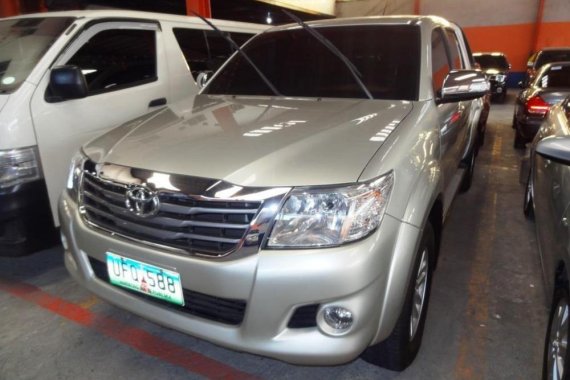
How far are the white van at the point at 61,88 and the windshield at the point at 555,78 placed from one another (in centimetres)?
449

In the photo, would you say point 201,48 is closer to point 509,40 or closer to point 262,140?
point 262,140

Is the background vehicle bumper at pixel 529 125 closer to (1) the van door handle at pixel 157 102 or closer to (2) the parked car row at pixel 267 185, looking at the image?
(2) the parked car row at pixel 267 185

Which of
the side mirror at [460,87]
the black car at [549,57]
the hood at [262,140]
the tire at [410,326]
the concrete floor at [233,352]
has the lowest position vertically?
the concrete floor at [233,352]

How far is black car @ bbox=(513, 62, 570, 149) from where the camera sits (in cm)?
532

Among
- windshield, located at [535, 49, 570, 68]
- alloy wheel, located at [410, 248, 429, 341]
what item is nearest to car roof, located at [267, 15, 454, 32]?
Answer: alloy wheel, located at [410, 248, 429, 341]

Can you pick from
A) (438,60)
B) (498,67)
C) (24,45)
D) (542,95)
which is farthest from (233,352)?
(498,67)

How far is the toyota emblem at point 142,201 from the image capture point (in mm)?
1703

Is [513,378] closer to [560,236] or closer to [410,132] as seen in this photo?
[560,236]

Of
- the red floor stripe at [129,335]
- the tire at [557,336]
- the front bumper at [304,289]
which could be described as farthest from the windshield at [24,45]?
the tire at [557,336]

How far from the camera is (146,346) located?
7.72ft

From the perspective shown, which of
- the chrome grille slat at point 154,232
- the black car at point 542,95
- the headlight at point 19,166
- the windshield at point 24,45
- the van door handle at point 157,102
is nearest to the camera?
the chrome grille slat at point 154,232

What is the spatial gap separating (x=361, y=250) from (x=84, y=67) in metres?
2.71

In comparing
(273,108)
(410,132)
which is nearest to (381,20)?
(273,108)

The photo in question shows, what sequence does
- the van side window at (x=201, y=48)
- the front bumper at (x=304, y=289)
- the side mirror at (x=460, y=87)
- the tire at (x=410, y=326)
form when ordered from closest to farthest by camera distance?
the front bumper at (x=304, y=289)
the tire at (x=410, y=326)
the side mirror at (x=460, y=87)
the van side window at (x=201, y=48)
